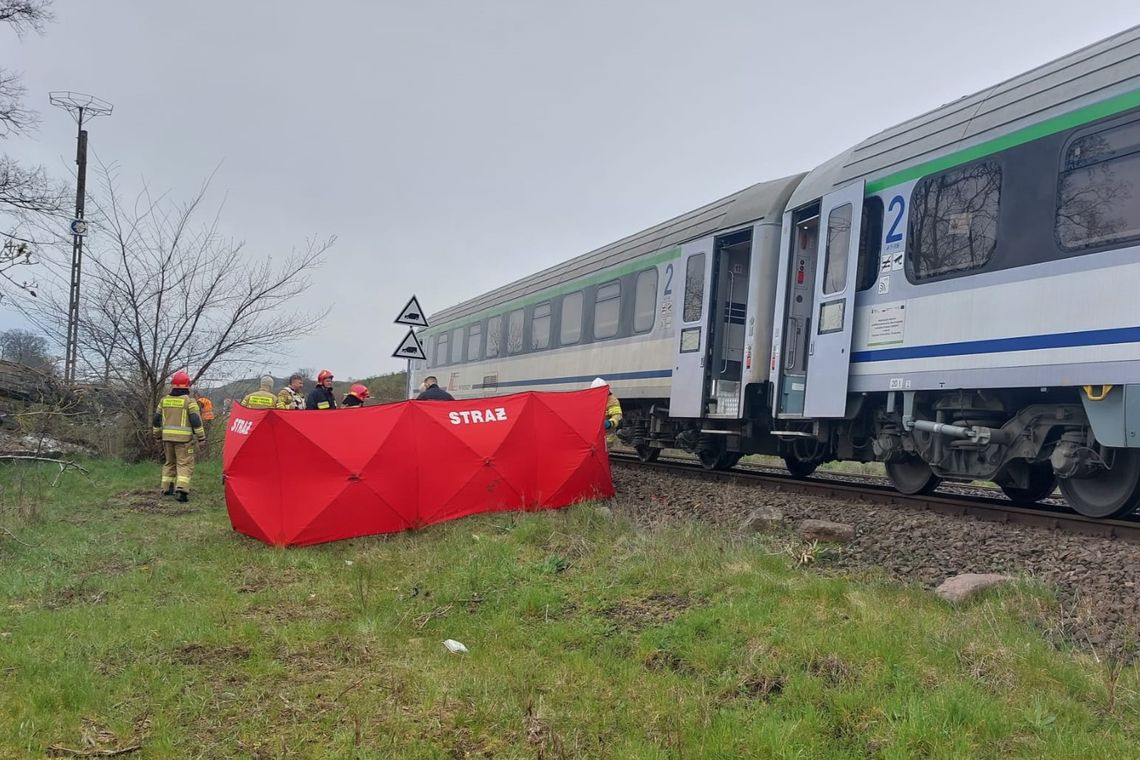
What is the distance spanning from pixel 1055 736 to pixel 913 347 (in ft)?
15.4

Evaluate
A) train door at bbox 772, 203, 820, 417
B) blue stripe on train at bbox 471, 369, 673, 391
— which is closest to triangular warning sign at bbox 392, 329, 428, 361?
blue stripe on train at bbox 471, 369, 673, 391

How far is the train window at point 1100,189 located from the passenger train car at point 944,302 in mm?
14

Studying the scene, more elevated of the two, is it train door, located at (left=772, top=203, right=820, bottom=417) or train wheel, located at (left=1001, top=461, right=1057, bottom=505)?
train door, located at (left=772, top=203, right=820, bottom=417)

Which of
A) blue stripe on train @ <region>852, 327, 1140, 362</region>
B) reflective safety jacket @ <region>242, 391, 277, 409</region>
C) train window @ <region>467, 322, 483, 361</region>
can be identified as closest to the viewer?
Result: blue stripe on train @ <region>852, 327, 1140, 362</region>

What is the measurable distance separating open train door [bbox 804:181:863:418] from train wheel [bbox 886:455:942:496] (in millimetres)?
1094

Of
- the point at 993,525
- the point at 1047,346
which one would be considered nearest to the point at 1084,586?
the point at 993,525

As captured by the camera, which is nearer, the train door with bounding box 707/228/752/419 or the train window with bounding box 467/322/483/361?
the train door with bounding box 707/228/752/419

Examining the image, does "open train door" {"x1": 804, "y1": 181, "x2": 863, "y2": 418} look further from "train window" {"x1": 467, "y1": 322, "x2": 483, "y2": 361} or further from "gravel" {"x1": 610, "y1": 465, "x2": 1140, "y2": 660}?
"train window" {"x1": 467, "y1": 322, "x2": 483, "y2": 361}

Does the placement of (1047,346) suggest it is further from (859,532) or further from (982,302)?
(859,532)

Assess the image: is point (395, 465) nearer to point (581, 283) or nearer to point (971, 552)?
point (971, 552)

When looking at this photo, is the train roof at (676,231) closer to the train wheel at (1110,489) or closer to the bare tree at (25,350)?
the train wheel at (1110,489)

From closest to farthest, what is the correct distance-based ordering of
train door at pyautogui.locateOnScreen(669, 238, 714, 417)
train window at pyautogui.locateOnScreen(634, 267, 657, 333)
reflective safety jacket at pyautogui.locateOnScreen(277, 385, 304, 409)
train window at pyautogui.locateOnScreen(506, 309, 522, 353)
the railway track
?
1. the railway track
2. reflective safety jacket at pyautogui.locateOnScreen(277, 385, 304, 409)
3. train door at pyautogui.locateOnScreen(669, 238, 714, 417)
4. train window at pyautogui.locateOnScreen(634, 267, 657, 333)
5. train window at pyautogui.locateOnScreen(506, 309, 522, 353)

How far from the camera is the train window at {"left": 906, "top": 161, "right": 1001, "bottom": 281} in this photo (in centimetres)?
639

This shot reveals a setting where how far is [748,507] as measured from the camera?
763 centimetres
